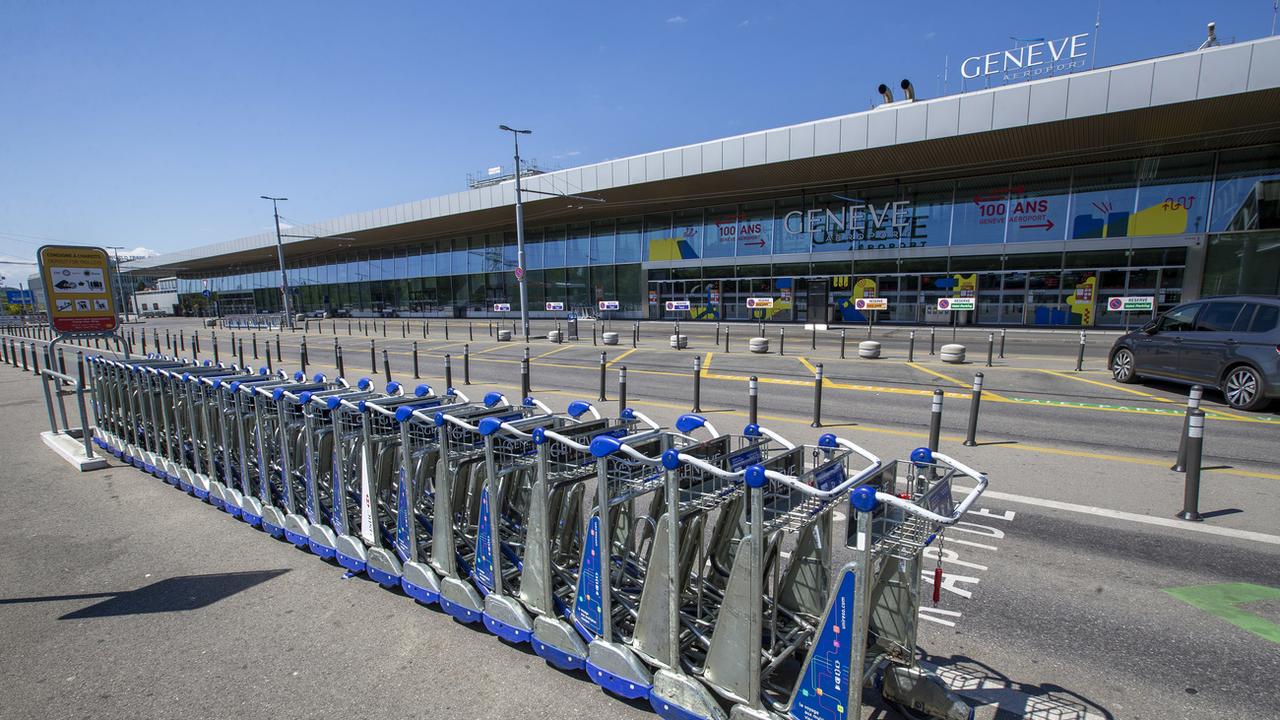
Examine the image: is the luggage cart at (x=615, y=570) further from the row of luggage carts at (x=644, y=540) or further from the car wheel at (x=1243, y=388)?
the car wheel at (x=1243, y=388)

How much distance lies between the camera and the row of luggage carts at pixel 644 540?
2762mm

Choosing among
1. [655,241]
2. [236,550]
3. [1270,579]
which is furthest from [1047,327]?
[236,550]

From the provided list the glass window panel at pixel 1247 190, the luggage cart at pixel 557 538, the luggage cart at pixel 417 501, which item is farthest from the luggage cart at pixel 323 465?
the glass window panel at pixel 1247 190

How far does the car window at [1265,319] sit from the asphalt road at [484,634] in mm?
3626

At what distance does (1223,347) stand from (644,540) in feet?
41.5

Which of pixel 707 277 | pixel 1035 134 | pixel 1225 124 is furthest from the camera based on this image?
pixel 707 277

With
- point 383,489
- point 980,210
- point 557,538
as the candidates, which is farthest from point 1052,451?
point 980,210

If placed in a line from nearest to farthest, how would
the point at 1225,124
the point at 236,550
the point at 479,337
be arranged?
the point at 236,550 → the point at 1225,124 → the point at 479,337

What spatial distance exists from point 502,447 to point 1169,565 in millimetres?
5514

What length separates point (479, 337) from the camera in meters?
31.6

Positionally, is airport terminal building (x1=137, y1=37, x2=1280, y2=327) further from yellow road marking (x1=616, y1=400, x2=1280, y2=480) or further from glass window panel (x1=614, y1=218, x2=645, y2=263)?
yellow road marking (x1=616, y1=400, x2=1280, y2=480)

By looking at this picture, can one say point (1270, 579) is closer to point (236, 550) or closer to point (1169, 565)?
point (1169, 565)

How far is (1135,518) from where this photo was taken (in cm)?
577

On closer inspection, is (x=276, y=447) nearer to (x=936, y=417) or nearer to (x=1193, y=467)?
(x=936, y=417)
